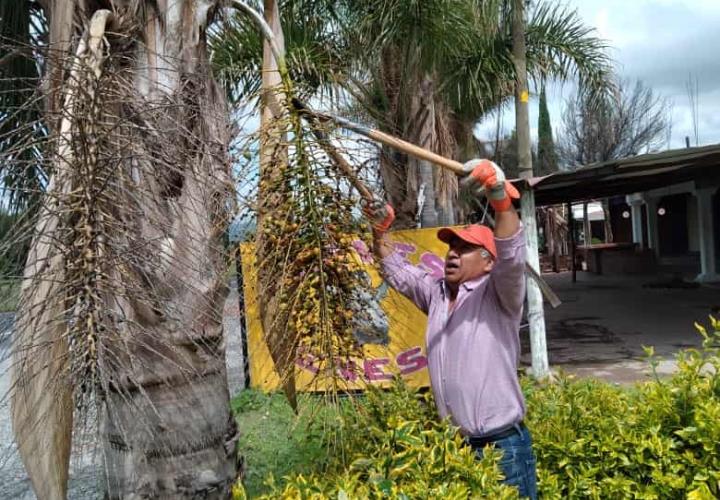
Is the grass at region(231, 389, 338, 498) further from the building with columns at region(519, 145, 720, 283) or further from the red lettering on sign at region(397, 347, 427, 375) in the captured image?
the building with columns at region(519, 145, 720, 283)

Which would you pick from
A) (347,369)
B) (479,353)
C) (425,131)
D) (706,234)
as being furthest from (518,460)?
(706,234)

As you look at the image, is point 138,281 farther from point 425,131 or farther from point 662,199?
point 662,199

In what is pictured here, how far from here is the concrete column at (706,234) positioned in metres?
16.0

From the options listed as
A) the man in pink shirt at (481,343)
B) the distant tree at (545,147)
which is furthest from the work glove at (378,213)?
the distant tree at (545,147)

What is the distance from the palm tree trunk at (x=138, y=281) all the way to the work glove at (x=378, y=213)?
0.53 meters

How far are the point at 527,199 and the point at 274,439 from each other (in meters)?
4.03

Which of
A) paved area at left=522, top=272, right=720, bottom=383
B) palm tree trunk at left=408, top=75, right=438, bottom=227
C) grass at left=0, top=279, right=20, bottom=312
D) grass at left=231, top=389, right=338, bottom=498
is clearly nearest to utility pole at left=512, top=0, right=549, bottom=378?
paved area at left=522, top=272, right=720, bottom=383

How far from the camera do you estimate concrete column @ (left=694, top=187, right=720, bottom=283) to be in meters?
16.0

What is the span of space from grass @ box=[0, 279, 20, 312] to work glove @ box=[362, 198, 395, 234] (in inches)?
47.4

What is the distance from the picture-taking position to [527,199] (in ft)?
24.2

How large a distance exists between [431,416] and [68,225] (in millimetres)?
2334

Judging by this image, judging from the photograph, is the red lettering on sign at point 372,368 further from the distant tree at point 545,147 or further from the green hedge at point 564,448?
the distant tree at point 545,147

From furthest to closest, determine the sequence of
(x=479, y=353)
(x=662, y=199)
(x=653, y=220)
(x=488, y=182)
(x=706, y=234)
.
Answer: (x=662, y=199), (x=653, y=220), (x=706, y=234), (x=479, y=353), (x=488, y=182)

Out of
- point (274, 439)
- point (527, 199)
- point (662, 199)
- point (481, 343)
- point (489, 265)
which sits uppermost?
point (662, 199)
